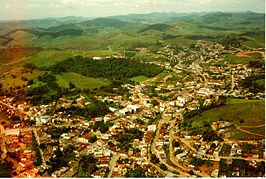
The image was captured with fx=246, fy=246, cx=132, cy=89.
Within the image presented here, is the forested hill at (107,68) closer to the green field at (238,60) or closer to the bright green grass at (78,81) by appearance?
the bright green grass at (78,81)

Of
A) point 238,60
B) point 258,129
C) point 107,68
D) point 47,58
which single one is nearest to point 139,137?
point 258,129

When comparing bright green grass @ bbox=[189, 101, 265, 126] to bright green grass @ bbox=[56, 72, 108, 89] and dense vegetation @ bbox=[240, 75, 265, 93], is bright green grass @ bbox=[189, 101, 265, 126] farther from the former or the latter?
bright green grass @ bbox=[56, 72, 108, 89]

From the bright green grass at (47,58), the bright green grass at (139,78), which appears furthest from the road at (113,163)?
the bright green grass at (47,58)

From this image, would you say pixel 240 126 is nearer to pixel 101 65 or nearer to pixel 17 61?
pixel 101 65

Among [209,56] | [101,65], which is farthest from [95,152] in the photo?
[209,56]

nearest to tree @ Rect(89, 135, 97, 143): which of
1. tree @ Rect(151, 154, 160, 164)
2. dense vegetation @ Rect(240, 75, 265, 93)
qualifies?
tree @ Rect(151, 154, 160, 164)

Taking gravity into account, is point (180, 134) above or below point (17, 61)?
below
